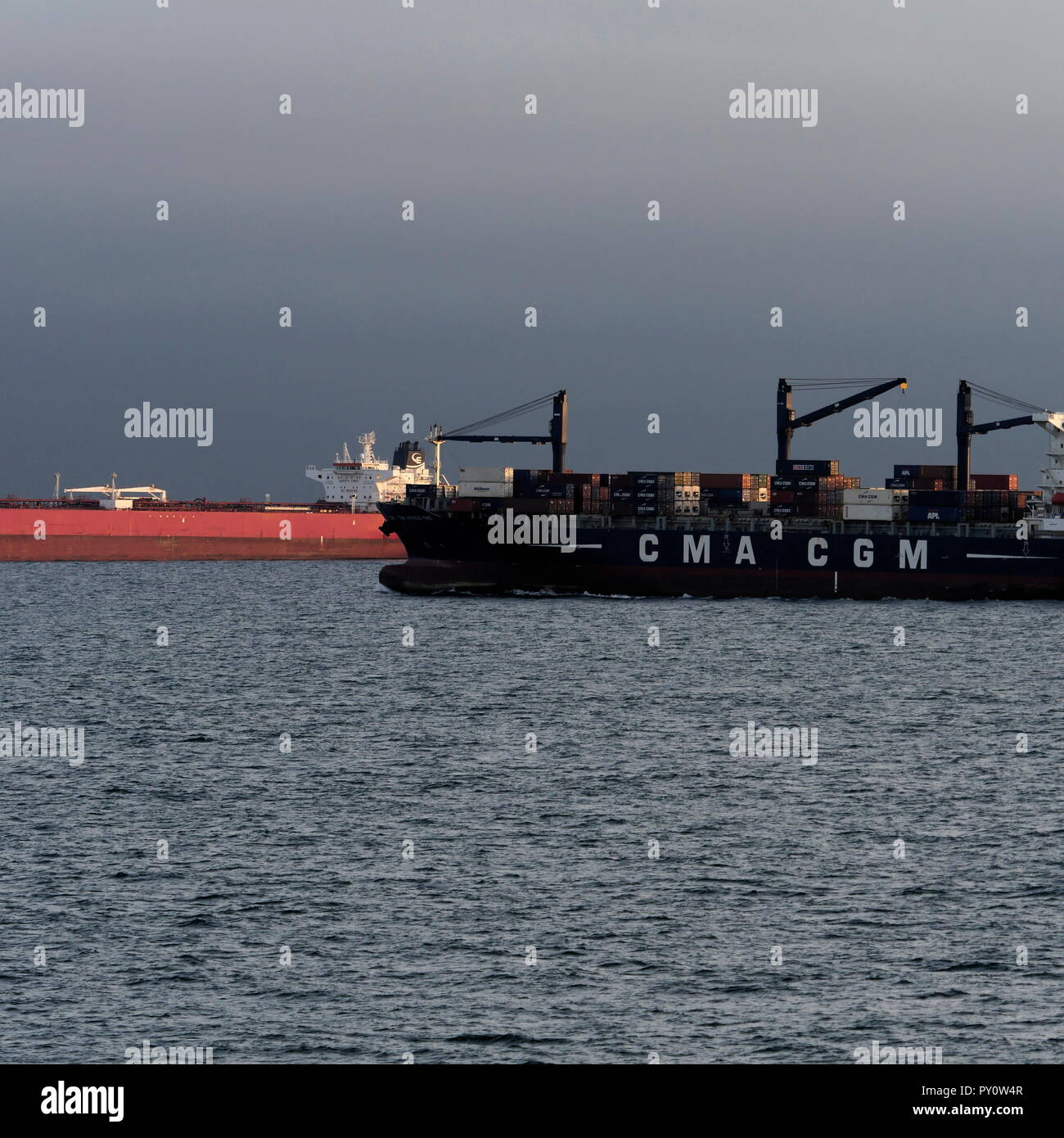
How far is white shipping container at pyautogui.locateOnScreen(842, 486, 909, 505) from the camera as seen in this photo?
2936 inches

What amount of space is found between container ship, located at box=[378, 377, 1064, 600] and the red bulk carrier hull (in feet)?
160

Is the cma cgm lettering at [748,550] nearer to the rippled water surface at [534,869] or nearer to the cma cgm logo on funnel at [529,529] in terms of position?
the cma cgm logo on funnel at [529,529]

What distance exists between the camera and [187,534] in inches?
4852

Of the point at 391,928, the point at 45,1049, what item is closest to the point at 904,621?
the point at 391,928

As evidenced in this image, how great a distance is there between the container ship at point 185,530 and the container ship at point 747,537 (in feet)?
150

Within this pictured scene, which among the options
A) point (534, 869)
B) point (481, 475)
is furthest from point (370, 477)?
point (534, 869)

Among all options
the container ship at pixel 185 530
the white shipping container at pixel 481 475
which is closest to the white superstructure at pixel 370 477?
the container ship at pixel 185 530

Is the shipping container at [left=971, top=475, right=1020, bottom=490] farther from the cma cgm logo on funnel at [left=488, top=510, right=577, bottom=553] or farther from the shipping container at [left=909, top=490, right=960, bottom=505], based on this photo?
the cma cgm logo on funnel at [left=488, top=510, right=577, bottom=553]

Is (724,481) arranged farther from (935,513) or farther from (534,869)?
(534,869)

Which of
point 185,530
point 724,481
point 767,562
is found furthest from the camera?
point 185,530

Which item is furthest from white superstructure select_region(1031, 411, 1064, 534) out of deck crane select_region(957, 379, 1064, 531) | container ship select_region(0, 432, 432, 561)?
container ship select_region(0, 432, 432, 561)

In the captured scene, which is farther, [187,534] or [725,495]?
[187,534]

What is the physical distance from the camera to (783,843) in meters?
23.1

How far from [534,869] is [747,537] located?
54.3 m
